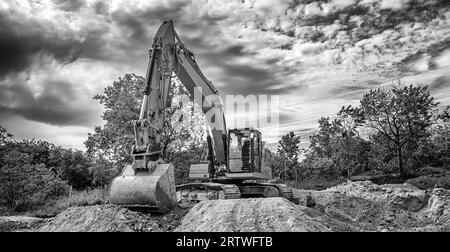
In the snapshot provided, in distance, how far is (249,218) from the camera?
7527 mm

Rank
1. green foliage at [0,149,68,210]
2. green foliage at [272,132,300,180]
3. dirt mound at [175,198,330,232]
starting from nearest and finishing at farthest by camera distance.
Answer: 1. dirt mound at [175,198,330,232]
2. green foliage at [0,149,68,210]
3. green foliage at [272,132,300,180]

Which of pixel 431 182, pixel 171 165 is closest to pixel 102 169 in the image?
pixel 171 165

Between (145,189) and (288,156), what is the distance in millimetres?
49086

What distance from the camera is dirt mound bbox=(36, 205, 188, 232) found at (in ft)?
25.5

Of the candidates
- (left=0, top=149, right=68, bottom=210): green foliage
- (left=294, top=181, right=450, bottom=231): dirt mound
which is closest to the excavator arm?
(left=294, top=181, right=450, bottom=231): dirt mound

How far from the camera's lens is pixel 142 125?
28.8 feet

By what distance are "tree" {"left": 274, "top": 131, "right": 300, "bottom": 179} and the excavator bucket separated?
135 ft

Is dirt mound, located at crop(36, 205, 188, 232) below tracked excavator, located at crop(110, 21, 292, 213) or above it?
below

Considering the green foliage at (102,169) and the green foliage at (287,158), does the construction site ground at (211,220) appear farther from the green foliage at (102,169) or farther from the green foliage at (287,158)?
the green foliage at (287,158)

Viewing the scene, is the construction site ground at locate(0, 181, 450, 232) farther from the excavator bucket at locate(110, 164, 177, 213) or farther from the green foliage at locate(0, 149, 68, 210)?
the green foliage at locate(0, 149, 68, 210)

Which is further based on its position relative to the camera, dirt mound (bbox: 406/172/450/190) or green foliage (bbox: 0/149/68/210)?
dirt mound (bbox: 406/172/450/190)

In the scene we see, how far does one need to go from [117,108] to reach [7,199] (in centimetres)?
822
